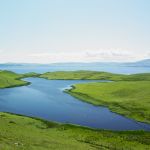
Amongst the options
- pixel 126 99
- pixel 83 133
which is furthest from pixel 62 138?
pixel 126 99

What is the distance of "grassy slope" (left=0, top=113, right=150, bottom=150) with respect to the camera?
41.8 meters

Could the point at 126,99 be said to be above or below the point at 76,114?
above

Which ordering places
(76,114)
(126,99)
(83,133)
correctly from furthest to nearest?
(126,99) → (76,114) → (83,133)

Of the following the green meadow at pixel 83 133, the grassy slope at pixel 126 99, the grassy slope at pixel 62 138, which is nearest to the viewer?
the grassy slope at pixel 62 138

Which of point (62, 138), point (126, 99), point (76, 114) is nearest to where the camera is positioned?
point (62, 138)

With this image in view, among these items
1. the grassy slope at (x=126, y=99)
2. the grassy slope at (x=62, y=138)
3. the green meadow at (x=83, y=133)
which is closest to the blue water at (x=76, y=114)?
the grassy slope at (x=126, y=99)

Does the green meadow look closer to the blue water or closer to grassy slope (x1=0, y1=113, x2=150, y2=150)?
grassy slope (x1=0, y1=113, x2=150, y2=150)

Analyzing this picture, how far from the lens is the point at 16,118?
71.4m

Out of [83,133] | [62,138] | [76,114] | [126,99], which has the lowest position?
[83,133]

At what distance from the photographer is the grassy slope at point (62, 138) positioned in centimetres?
4177

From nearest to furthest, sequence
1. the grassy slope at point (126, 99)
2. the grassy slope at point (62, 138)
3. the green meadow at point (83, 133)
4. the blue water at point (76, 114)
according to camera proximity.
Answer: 1. the grassy slope at point (62, 138)
2. the green meadow at point (83, 133)
3. the blue water at point (76, 114)
4. the grassy slope at point (126, 99)

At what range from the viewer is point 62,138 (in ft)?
174

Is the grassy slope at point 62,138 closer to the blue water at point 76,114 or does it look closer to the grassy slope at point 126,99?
the blue water at point 76,114

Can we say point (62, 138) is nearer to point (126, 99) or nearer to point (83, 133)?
point (83, 133)
